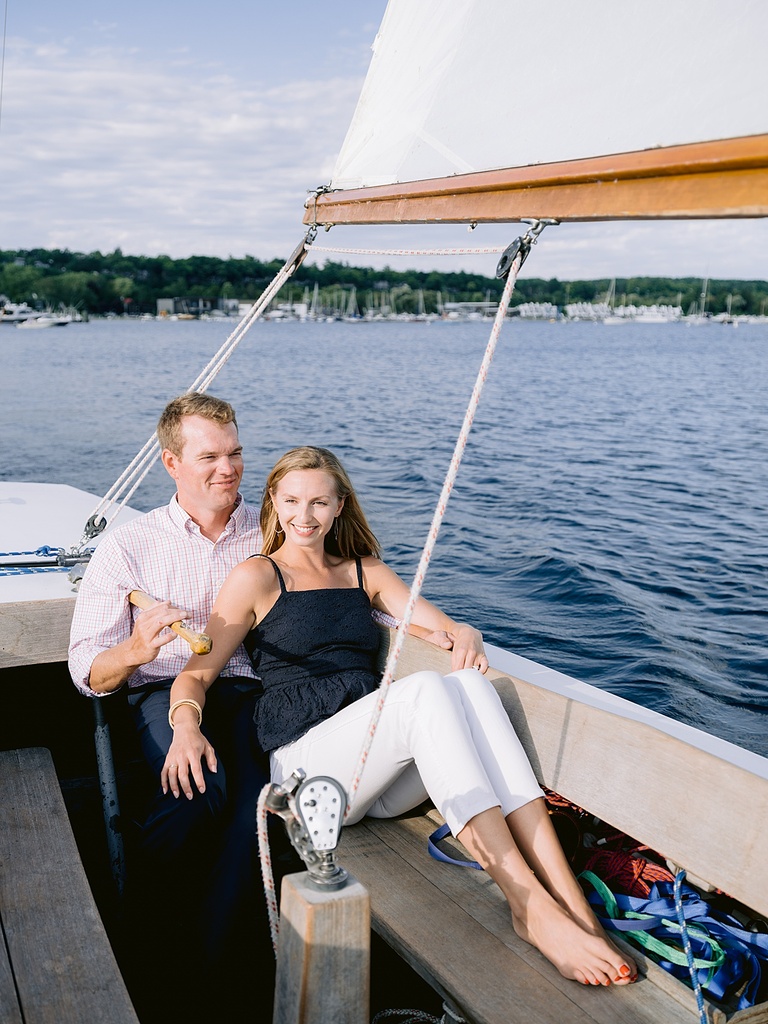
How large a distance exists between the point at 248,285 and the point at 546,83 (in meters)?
113

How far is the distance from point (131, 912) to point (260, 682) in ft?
2.54

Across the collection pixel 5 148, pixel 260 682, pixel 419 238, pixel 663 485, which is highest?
pixel 5 148

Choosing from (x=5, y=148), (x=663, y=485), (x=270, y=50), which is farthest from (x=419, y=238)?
(x=663, y=485)

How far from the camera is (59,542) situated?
4.76 meters

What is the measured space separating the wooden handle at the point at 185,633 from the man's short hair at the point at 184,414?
498mm

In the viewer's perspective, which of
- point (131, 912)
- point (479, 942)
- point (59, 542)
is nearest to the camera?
point (479, 942)

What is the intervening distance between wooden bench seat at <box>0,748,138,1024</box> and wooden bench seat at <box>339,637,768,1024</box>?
64 centimetres

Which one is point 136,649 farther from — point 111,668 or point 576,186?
point 576,186

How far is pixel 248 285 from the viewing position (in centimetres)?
11131

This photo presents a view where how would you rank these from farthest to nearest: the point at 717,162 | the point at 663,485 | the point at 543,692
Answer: the point at 663,485 → the point at 543,692 → the point at 717,162

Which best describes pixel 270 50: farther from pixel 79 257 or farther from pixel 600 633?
pixel 79 257

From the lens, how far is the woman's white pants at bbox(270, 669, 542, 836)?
2402 mm

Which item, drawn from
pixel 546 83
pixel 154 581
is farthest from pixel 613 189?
pixel 154 581

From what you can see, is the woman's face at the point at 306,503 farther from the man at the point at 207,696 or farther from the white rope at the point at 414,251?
the white rope at the point at 414,251
